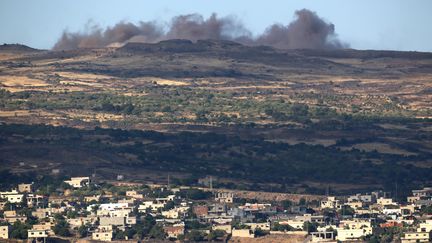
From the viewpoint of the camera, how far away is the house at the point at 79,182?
413 ft

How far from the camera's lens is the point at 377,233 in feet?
345

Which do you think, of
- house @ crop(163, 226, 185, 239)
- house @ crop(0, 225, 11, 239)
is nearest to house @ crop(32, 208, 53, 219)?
house @ crop(0, 225, 11, 239)

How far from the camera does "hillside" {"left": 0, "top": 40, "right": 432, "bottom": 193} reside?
137250 millimetres

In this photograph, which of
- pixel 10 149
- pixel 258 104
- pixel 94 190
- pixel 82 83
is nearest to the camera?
pixel 94 190

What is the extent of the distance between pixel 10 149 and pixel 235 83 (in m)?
57.2

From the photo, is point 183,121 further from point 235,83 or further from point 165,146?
point 235,83

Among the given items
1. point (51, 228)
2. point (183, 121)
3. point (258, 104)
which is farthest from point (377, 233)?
→ point (258, 104)

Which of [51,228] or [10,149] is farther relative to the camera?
[10,149]

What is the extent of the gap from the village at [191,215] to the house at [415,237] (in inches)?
3.0

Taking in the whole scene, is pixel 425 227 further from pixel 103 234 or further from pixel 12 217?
pixel 12 217

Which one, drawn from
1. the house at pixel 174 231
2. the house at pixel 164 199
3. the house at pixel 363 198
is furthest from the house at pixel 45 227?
the house at pixel 363 198

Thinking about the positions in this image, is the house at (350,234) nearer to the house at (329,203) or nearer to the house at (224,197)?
the house at (329,203)

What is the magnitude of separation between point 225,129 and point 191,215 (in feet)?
157


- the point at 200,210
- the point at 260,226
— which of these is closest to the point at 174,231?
the point at 260,226
